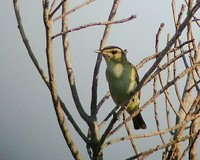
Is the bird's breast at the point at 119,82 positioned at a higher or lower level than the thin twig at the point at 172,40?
lower

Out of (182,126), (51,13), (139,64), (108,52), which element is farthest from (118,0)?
(108,52)

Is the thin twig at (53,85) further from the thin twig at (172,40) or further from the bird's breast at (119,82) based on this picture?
the bird's breast at (119,82)

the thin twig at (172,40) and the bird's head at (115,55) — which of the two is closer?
the thin twig at (172,40)

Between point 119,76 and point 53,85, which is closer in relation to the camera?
point 53,85

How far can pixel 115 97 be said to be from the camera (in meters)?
3.78

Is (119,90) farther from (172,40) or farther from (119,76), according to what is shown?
(172,40)

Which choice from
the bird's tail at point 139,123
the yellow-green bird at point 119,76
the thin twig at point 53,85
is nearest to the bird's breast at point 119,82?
the yellow-green bird at point 119,76

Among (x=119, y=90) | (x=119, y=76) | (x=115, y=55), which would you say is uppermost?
(x=115, y=55)

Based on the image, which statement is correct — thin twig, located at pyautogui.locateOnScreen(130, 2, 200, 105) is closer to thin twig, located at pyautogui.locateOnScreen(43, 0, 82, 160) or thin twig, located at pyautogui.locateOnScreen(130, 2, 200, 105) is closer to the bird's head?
thin twig, located at pyautogui.locateOnScreen(43, 0, 82, 160)

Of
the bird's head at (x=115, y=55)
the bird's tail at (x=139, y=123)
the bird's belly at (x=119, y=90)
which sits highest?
the bird's head at (x=115, y=55)

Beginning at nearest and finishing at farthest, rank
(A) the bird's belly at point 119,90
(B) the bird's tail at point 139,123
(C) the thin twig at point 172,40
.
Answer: (C) the thin twig at point 172,40 → (A) the bird's belly at point 119,90 → (B) the bird's tail at point 139,123

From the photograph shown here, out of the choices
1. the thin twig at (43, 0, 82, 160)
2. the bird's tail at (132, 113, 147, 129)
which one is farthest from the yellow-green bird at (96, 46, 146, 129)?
the thin twig at (43, 0, 82, 160)

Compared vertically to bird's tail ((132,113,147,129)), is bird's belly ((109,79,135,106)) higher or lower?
higher

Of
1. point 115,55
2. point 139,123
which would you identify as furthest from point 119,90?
point 139,123
